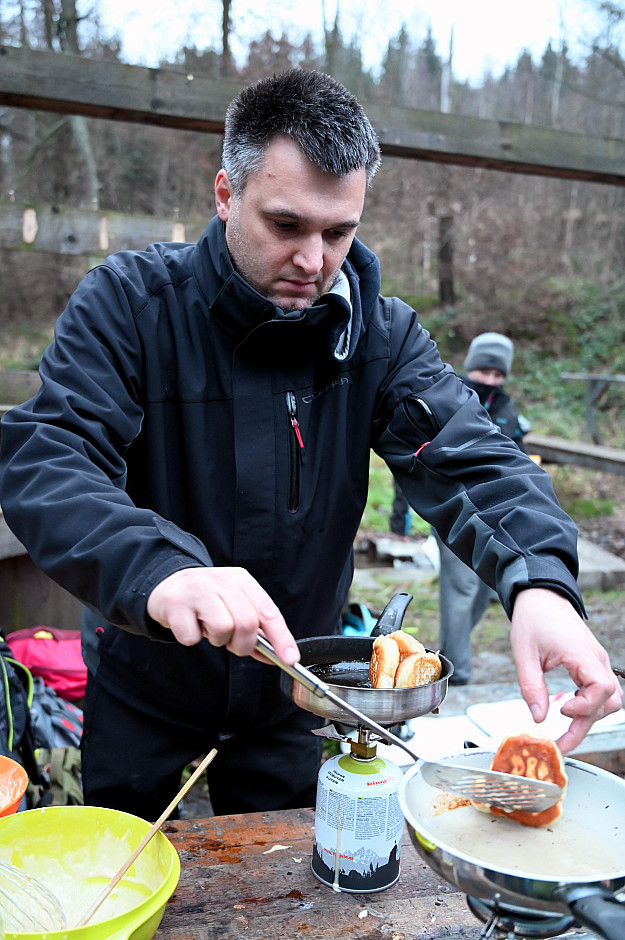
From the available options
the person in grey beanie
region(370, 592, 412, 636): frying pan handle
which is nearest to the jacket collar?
region(370, 592, 412, 636): frying pan handle

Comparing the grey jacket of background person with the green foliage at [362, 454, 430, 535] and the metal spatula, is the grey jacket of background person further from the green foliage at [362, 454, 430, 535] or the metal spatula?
the green foliage at [362, 454, 430, 535]

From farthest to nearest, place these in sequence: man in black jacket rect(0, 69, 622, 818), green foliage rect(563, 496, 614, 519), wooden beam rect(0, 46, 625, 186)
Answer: green foliage rect(563, 496, 614, 519), wooden beam rect(0, 46, 625, 186), man in black jacket rect(0, 69, 622, 818)

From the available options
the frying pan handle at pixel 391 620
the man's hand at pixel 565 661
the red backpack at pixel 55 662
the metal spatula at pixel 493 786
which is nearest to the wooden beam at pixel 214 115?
the red backpack at pixel 55 662

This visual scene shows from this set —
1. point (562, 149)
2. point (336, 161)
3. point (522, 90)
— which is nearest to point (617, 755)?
point (336, 161)

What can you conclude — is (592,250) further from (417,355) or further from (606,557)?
(417,355)

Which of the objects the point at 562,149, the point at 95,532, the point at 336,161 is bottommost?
the point at 95,532

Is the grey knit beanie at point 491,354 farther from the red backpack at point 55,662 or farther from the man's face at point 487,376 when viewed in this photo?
the red backpack at point 55,662

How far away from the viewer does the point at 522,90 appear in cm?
2258

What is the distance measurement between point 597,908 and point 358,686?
604 millimetres

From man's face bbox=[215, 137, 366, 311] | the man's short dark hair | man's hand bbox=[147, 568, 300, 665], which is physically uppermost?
the man's short dark hair

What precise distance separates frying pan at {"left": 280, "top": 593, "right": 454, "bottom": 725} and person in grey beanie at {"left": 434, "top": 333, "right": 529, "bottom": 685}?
3.12m

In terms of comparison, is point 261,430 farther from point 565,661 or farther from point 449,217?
point 449,217

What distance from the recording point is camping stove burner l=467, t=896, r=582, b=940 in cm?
98

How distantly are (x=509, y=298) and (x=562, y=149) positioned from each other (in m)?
12.9
